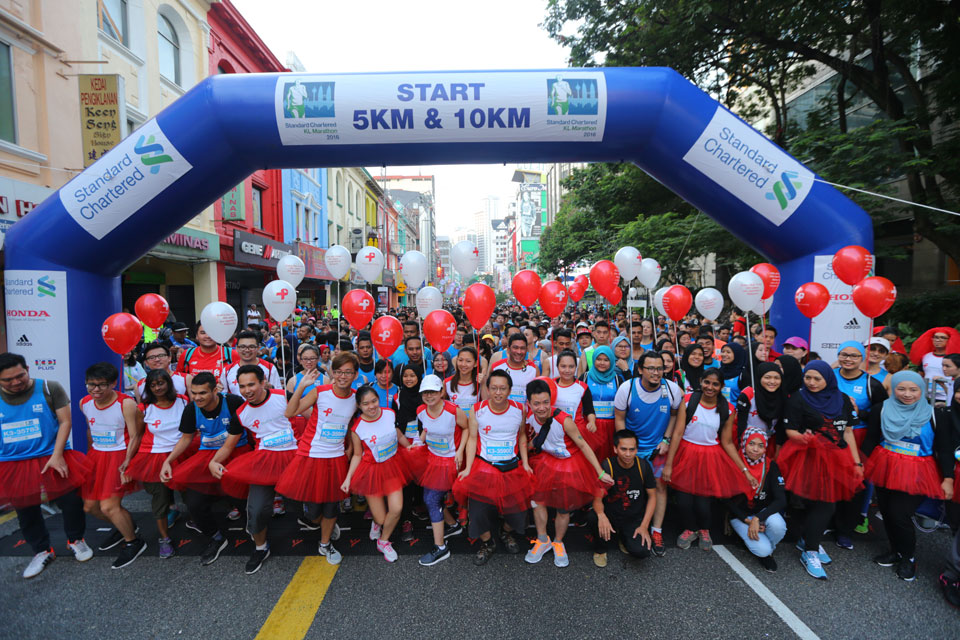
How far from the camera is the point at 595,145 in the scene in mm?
5551

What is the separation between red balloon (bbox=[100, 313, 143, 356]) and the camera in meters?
4.61

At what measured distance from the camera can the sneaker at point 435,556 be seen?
3727 mm

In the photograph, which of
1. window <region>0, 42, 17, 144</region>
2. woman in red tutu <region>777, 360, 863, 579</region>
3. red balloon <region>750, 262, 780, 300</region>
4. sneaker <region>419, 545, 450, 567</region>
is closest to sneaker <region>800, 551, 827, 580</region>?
woman in red tutu <region>777, 360, 863, 579</region>

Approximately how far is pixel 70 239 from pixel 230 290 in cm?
1288

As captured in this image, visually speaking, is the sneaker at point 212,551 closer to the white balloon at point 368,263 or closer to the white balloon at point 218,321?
the white balloon at point 218,321

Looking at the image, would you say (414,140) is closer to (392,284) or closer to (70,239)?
(70,239)

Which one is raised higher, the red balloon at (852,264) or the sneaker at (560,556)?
the red balloon at (852,264)

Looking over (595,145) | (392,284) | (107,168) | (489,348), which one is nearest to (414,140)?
(595,145)

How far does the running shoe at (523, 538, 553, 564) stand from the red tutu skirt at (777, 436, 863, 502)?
210cm

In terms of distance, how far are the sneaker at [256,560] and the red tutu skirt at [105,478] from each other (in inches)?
46.6

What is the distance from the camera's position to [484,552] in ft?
12.5

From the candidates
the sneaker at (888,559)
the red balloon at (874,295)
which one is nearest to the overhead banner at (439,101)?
the red balloon at (874,295)

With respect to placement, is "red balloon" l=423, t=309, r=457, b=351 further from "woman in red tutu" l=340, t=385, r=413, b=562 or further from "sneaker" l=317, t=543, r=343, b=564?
"sneaker" l=317, t=543, r=343, b=564

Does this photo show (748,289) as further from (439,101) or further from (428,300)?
(439,101)
